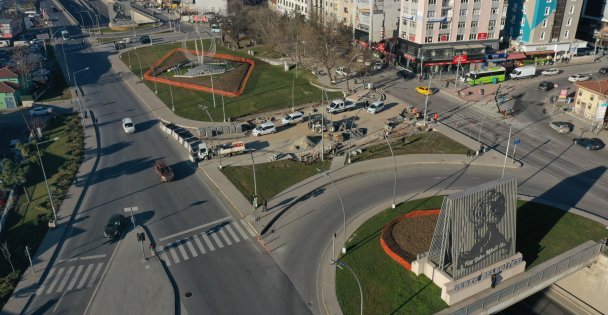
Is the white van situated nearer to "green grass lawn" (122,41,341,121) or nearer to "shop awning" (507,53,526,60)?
"shop awning" (507,53,526,60)

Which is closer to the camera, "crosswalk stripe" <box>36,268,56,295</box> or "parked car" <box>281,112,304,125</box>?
"crosswalk stripe" <box>36,268,56,295</box>

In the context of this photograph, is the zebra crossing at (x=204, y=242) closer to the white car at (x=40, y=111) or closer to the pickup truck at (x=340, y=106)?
the pickup truck at (x=340, y=106)

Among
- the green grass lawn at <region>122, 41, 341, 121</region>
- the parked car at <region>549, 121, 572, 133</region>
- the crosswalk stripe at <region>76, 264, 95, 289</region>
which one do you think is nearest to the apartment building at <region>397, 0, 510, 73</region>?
the green grass lawn at <region>122, 41, 341, 121</region>

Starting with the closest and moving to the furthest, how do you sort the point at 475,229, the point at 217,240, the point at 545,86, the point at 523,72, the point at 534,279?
the point at 475,229 → the point at 534,279 → the point at 217,240 → the point at 545,86 → the point at 523,72

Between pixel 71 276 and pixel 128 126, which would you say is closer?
pixel 71 276

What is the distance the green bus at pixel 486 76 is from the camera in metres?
91.6

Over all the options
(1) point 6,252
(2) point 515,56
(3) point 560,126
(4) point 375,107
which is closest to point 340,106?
(4) point 375,107

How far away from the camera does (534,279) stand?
4038 cm

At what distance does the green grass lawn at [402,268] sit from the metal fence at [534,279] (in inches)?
62.4

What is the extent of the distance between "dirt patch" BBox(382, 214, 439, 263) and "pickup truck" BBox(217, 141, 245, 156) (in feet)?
85.0

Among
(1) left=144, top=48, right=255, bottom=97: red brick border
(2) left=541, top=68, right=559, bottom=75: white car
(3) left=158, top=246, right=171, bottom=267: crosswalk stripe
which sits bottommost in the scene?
(3) left=158, top=246, right=171, bottom=267: crosswalk stripe

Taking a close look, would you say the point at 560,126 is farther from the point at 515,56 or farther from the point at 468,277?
the point at 468,277

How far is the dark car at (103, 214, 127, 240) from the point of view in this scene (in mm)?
47406

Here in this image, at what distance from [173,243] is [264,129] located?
28.8 metres
